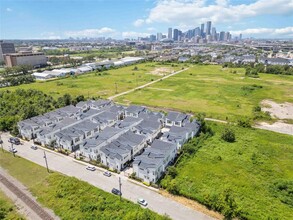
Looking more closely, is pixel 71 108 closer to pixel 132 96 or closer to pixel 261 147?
pixel 132 96

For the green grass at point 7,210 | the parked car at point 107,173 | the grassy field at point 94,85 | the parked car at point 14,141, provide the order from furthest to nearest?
the grassy field at point 94,85 < the parked car at point 14,141 < the parked car at point 107,173 < the green grass at point 7,210

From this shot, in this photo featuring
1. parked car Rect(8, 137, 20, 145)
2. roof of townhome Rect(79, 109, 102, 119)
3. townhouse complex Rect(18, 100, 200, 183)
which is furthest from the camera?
roof of townhome Rect(79, 109, 102, 119)

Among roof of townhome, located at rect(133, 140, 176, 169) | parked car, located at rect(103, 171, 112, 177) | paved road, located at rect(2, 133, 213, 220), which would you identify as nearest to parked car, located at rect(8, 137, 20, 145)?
paved road, located at rect(2, 133, 213, 220)

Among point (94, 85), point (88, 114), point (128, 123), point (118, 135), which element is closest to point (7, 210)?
point (118, 135)

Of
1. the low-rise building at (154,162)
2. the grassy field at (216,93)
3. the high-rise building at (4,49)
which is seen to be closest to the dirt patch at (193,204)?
the low-rise building at (154,162)

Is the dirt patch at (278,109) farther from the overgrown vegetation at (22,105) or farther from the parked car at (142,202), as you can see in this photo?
the overgrown vegetation at (22,105)

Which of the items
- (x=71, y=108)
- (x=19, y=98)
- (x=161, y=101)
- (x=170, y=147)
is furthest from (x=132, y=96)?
(x=170, y=147)

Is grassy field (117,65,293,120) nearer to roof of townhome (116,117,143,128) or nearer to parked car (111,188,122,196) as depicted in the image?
roof of townhome (116,117,143,128)
